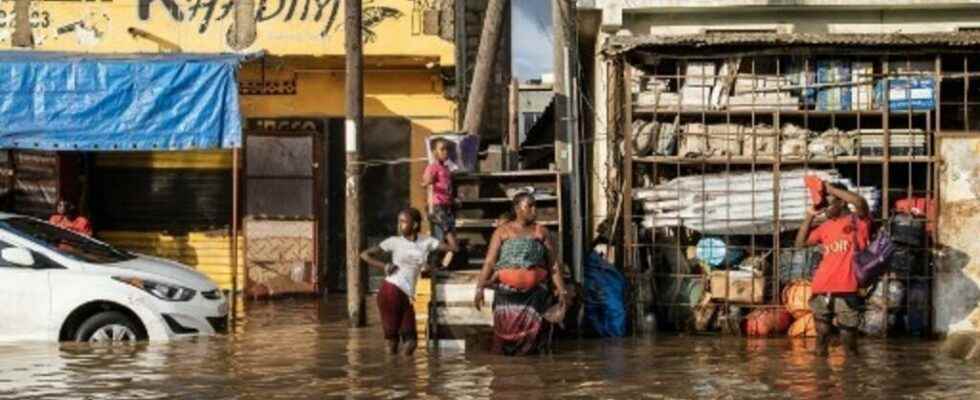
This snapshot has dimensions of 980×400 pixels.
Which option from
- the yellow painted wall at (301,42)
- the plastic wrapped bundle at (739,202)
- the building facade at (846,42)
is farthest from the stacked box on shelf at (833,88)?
the yellow painted wall at (301,42)

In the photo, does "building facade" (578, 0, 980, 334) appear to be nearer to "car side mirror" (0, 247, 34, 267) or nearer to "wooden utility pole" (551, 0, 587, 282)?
"wooden utility pole" (551, 0, 587, 282)

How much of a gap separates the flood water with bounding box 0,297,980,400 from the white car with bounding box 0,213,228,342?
21 cm

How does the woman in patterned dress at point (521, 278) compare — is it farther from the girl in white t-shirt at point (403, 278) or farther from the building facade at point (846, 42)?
the building facade at point (846, 42)

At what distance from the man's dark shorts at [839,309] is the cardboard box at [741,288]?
2042 millimetres

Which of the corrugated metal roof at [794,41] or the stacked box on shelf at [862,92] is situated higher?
the corrugated metal roof at [794,41]

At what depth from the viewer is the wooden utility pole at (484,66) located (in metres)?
16.6

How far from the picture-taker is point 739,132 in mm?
16266

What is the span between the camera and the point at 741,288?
52.2 feet

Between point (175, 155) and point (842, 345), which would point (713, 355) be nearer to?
point (842, 345)

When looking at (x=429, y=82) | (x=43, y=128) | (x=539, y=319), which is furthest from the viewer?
(x=429, y=82)

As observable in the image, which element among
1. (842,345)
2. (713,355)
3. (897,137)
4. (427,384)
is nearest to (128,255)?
(427,384)

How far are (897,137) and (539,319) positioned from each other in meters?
4.87

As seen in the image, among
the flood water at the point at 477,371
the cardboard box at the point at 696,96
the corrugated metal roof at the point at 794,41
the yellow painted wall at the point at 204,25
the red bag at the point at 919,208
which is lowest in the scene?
the flood water at the point at 477,371

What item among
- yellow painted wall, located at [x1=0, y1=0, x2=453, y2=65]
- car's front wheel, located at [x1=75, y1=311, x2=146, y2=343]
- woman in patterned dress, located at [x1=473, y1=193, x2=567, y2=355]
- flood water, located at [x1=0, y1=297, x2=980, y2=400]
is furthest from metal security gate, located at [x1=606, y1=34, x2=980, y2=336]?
car's front wheel, located at [x1=75, y1=311, x2=146, y2=343]
